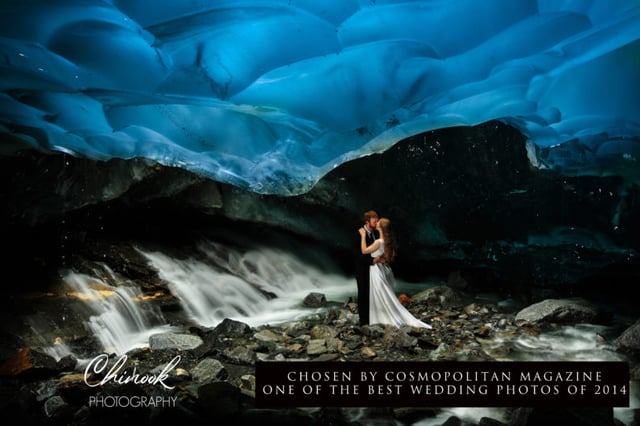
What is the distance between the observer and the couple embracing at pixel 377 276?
549 centimetres

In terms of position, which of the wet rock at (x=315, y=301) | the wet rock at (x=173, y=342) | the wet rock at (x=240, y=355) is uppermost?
the wet rock at (x=240, y=355)

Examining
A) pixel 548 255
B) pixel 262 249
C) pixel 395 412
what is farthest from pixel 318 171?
pixel 548 255

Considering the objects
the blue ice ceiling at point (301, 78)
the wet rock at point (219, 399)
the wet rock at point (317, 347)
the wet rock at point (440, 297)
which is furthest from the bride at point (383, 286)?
the blue ice ceiling at point (301, 78)

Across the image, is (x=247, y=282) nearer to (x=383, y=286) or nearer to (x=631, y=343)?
(x=383, y=286)

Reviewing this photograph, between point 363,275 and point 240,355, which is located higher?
point 363,275

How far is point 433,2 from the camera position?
19.0 feet

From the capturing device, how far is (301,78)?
261 inches

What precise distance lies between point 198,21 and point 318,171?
3642mm

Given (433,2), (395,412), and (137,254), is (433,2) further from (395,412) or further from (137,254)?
(137,254)

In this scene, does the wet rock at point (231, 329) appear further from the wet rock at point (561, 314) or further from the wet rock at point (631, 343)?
the wet rock at point (631, 343)

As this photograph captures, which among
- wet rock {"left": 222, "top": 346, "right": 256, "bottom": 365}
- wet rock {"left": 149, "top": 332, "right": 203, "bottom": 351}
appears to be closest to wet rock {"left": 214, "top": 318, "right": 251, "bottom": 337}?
wet rock {"left": 149, "top": 332, "right": 203, "bottom": 351}

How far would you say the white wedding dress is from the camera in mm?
5547

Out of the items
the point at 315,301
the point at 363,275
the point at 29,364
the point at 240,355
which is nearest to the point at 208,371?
the point at 240,355

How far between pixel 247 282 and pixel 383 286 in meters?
3.66
